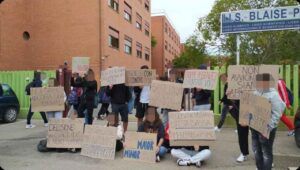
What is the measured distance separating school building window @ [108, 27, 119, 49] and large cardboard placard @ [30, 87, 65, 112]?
16.8 metres

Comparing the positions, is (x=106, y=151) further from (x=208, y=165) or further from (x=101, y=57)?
(x=101, y=57)

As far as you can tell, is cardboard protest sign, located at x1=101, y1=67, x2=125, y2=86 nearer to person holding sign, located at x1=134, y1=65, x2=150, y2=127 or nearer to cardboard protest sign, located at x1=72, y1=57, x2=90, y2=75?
person holding sign, located at x1=134, y1=65, x2=150, y2=127

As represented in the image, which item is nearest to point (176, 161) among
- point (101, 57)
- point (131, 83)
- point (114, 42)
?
point (131, 83)

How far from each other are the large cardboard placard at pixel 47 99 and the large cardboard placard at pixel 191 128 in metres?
2.89

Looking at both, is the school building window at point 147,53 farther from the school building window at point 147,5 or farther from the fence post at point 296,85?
the fence post at point 296,85

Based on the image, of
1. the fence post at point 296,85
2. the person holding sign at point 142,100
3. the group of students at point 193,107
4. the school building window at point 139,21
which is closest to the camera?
the group of students at point 193,107

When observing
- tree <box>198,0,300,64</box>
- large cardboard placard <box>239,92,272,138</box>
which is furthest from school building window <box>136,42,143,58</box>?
large cardboard placard <box>239,92,272,138</box>

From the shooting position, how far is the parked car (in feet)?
40.9

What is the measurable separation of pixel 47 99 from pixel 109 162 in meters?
2.47

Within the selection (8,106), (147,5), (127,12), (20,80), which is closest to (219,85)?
(8,106)

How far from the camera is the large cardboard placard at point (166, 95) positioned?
747cm

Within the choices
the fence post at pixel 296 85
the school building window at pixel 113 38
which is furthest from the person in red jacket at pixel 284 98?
the school building window at pixel 113 38

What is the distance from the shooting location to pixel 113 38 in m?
26.1

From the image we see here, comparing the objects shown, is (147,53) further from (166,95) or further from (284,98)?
(166,95)
